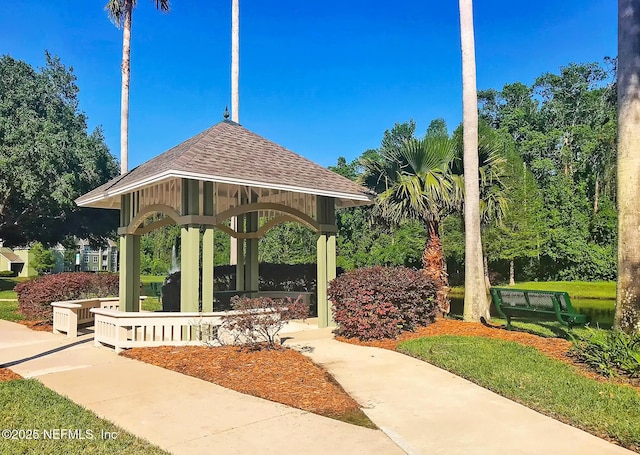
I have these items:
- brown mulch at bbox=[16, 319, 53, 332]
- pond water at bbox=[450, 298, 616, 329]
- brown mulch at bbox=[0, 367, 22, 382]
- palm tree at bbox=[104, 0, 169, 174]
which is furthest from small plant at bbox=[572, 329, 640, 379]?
palm tree at bbox=[104, 0, 169, 174]

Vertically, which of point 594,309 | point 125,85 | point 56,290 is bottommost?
point 594,309

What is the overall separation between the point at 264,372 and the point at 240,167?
14.5 ft

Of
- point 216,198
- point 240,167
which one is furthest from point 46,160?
point 240,167

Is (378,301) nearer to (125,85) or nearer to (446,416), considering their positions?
(446,416)

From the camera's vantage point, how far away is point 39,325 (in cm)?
1259

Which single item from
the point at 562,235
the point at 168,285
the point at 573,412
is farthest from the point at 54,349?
the point at 562,235

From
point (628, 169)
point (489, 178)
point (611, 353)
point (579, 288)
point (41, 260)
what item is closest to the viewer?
point (611, 353)

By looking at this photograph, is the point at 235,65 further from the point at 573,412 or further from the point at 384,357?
the point at 573,412

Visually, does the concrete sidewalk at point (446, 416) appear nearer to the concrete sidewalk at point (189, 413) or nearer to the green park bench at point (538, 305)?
the concrete sidewalk at point (189, 413)

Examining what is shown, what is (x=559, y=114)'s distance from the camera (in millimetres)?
47719

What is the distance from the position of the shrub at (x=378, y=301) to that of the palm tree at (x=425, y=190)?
2041 mm

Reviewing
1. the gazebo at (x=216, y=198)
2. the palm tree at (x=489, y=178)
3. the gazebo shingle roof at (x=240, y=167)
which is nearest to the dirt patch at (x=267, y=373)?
the gazebo at (x=216, y=198)

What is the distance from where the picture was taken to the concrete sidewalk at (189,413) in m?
4.31

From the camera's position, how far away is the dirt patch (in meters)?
5.55
